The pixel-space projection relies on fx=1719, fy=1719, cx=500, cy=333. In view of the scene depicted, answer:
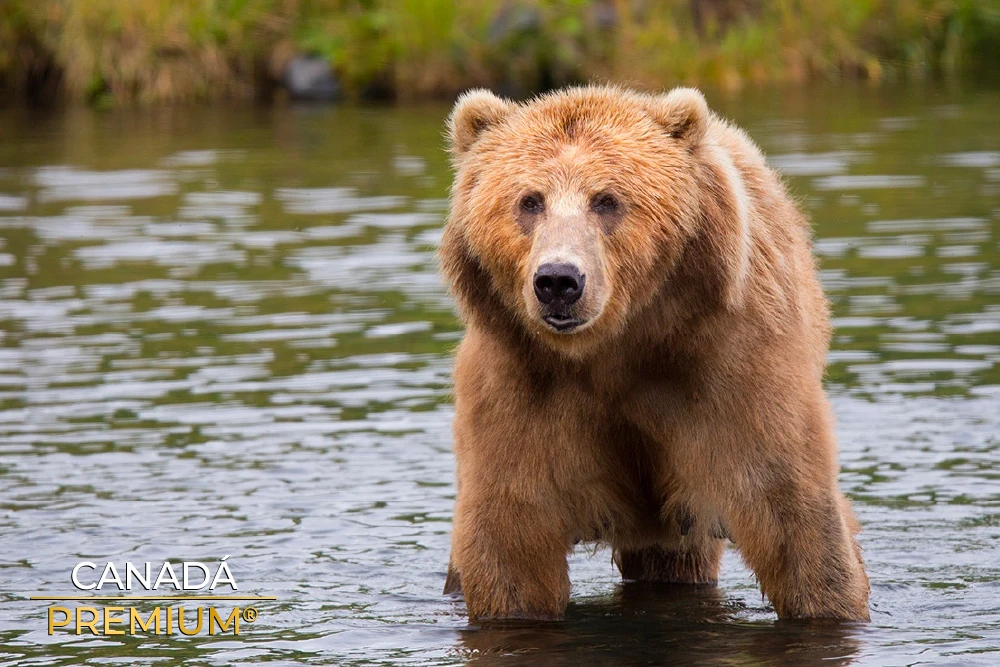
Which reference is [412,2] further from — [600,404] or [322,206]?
[600,404]

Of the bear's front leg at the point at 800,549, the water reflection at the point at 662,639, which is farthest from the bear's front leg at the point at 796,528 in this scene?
the water reflection at the point at 662,639

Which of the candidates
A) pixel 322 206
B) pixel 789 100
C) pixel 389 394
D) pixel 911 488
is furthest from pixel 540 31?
pixel 911 488

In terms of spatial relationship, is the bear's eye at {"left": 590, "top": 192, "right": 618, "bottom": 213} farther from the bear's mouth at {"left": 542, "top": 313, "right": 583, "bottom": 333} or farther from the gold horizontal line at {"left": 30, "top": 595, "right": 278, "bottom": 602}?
the gold horizontal line at {"left": 30, "top": 595, "right": 278, "bottom": 602}

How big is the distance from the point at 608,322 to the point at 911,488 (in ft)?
11.1

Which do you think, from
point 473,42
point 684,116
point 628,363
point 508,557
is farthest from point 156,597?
point 473,42

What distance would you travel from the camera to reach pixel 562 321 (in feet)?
18.0

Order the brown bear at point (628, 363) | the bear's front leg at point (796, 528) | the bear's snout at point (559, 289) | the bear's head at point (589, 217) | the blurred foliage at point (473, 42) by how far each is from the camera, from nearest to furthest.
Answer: the bear's snout at point (559, 289) < the bear's head at point (589, 217) < the brown bear at point (628, 363) < the bear's front leg at point (796, 528) < the blurred foliage at point (473, 42)

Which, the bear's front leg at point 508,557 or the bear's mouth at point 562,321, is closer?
the bear's mouth at point 562,321

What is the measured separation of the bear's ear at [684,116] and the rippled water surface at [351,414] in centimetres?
182

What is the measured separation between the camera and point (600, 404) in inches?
233

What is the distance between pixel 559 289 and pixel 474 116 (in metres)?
0.97

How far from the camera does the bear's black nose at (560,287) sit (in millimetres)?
5422

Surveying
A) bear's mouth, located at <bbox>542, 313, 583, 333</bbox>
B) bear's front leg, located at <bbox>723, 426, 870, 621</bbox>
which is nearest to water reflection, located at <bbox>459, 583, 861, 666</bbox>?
bear's front leg, located at <bbox>723, 426, 870, 621</bbox>

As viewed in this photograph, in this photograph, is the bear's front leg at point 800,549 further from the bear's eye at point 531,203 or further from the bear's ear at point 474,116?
the bear's ear at point 474,116
